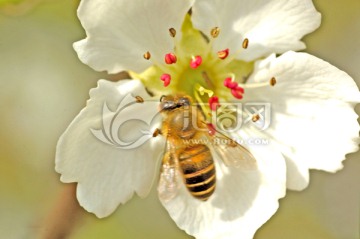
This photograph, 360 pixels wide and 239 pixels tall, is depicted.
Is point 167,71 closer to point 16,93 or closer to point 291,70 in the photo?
point 291,70

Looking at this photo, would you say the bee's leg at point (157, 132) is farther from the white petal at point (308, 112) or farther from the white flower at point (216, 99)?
the white petal at point (308, 112)

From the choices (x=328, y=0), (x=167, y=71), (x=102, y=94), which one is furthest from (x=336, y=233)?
(x=102, y=94)

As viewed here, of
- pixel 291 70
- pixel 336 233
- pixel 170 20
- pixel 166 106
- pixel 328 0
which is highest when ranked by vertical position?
pixel 170 20

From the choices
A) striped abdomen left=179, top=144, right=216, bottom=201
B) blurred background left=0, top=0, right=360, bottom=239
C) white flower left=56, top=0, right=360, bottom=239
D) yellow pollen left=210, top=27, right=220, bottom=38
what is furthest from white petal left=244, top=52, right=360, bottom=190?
blurred background left=0, top=0, right=360, bottom=239

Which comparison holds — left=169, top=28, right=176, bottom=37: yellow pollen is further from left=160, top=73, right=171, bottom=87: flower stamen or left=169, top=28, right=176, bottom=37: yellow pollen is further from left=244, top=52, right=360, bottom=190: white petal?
left=244, top=52, right=360, bottom=190: white petal

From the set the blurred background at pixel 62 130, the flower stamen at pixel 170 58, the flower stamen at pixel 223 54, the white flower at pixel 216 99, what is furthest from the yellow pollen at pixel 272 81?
the blurred background at pixel 62 130

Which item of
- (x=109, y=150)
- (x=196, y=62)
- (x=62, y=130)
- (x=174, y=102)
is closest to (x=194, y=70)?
(x=196, y=62)
